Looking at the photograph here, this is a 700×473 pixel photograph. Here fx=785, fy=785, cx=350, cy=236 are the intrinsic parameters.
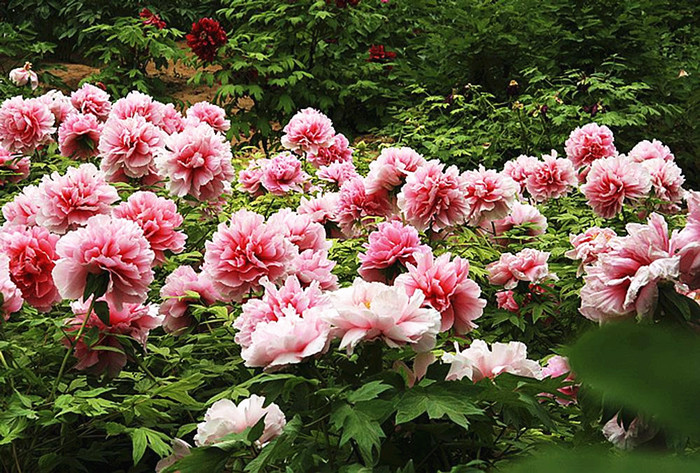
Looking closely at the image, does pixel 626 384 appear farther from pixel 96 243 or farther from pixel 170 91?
pixel 170 91

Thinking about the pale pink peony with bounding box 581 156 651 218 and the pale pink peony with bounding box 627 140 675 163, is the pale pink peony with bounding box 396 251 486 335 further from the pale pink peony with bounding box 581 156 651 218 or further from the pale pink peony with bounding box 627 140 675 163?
the pale pink peony with bounding box 627 140 675 163

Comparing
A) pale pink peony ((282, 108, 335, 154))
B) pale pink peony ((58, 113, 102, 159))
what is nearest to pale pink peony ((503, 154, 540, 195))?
pale pink peony ((282, 108, 335, 154))

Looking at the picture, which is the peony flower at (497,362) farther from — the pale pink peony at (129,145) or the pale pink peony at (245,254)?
the pale pink peony at (129,145)

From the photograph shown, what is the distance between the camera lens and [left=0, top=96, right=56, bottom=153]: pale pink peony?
2.76 meters

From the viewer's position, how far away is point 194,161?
221 cm

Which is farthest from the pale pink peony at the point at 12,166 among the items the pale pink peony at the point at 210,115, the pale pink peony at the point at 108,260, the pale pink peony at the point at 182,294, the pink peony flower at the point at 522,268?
the pink peony flower at the point at 522,268

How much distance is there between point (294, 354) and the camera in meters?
1.24

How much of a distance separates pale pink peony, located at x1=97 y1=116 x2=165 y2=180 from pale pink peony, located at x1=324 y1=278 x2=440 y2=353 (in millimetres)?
1330

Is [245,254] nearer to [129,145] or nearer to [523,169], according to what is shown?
[129,145]

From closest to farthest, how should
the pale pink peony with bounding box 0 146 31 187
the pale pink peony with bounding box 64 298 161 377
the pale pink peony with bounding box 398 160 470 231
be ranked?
the pale pink peony with bounding box 64 298 161 377 < the pale pink peony with bounding box 398 160 470 231 < the pale pink peony with bounding box 0 146 31 187

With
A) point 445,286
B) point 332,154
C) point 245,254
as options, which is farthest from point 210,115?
point 445,286

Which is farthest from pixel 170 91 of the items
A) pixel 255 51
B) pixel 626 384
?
pixel 626 384

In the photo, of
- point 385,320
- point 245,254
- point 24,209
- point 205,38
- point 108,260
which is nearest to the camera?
point 385,320

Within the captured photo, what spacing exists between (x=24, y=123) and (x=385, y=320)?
6.65 ft
